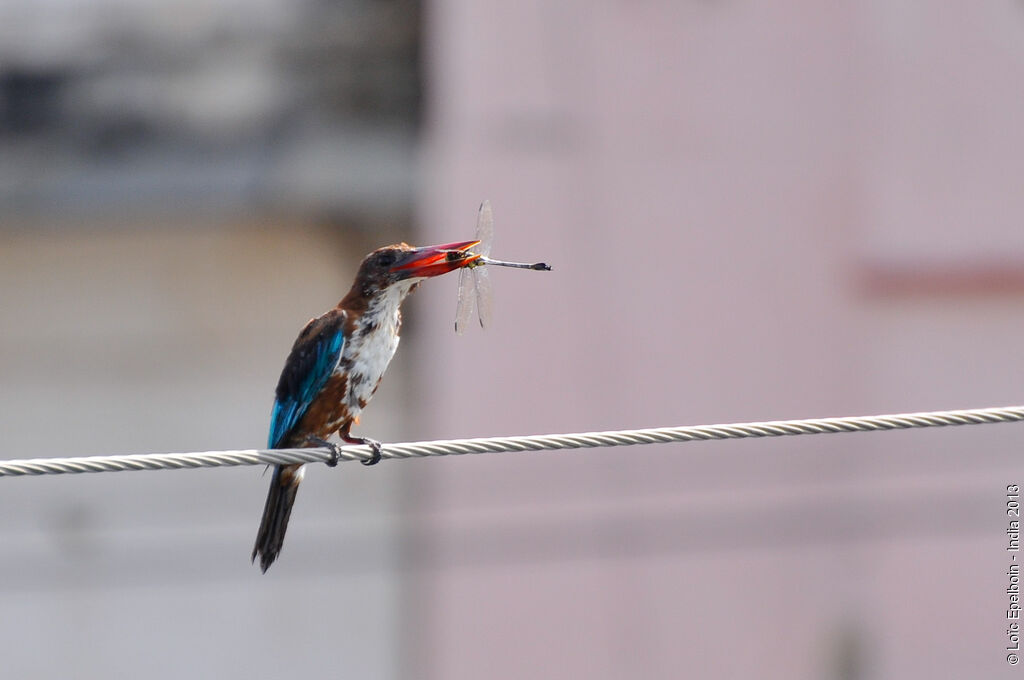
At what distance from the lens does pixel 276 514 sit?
3.98m

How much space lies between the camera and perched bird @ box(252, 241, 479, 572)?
396 centimetres

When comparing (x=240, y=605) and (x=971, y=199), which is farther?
(x=240, y=605)

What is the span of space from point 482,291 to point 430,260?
32cm

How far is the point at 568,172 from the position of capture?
6895 millimetres

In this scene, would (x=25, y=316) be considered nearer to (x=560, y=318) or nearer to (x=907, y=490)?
(x=560, y=318)

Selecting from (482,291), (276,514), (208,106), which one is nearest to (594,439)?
(482,291)

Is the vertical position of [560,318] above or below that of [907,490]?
above

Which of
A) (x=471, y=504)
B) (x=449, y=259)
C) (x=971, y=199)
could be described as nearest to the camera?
(x=449, y=259)

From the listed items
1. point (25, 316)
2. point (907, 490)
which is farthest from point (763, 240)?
point (25, 316)

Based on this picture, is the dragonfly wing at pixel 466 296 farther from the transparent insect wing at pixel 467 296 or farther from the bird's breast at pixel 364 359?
the bird's breast at pixel 364 359

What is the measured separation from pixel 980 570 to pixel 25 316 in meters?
5.56

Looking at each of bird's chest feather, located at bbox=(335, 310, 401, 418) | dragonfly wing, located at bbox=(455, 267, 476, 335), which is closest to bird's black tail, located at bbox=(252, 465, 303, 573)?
bird's chest feather, located at bbox=(335, 310, 401, 418)

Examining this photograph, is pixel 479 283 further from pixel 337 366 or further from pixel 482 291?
pixel 337 366

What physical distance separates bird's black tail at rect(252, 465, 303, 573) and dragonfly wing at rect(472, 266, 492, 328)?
0.79 m
